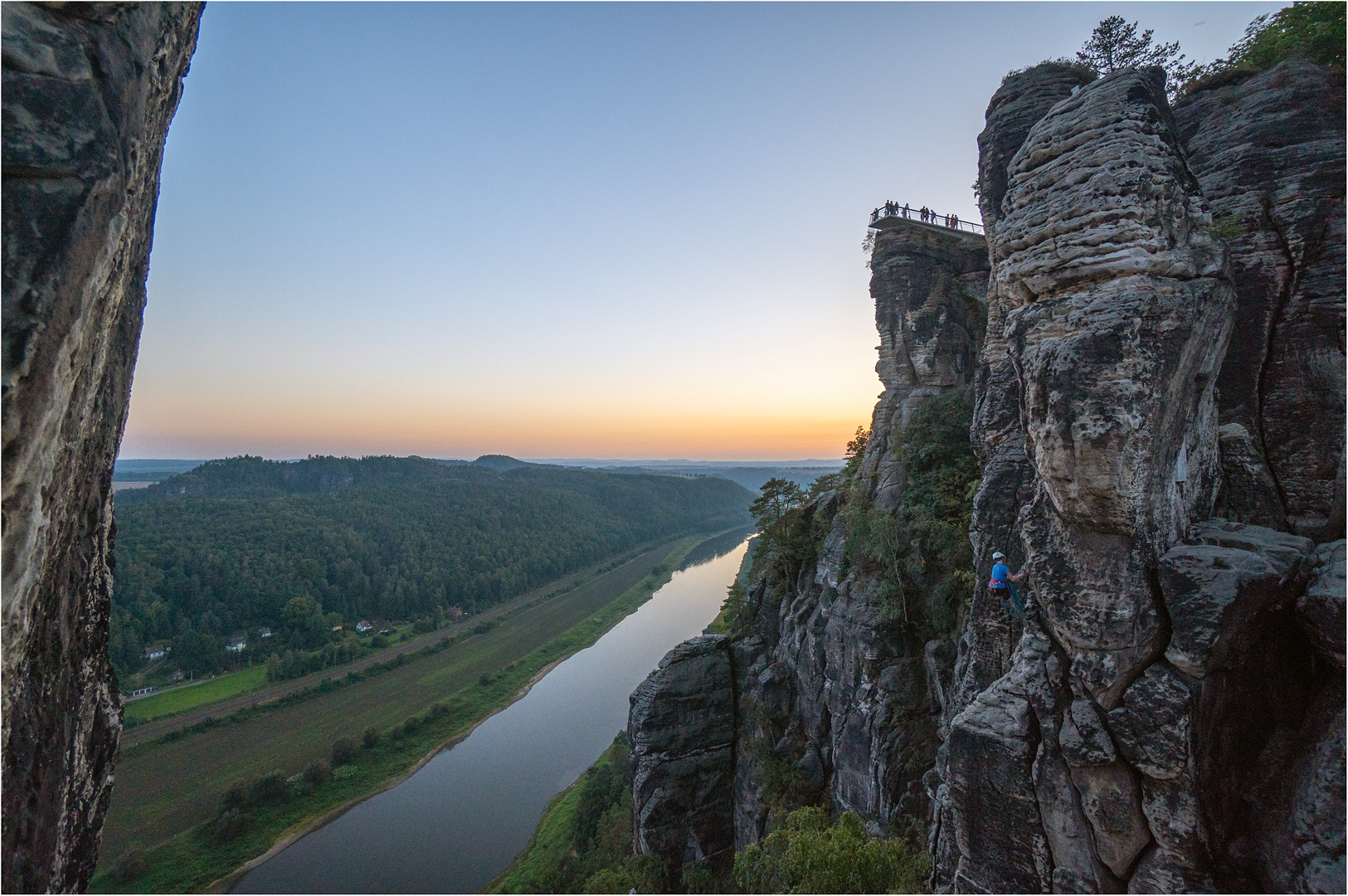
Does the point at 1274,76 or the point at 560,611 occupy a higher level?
the point at 1274,76

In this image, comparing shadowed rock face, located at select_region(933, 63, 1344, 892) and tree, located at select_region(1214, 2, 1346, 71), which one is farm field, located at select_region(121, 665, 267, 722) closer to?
shadowed rock face, located at select_region(933, 63, 1344, 892)

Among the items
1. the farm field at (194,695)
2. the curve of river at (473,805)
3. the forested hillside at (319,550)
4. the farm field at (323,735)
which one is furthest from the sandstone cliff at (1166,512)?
the farm field at (194,695)

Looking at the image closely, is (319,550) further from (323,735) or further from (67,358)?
(67,358)

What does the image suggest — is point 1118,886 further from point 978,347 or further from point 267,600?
point 267,600

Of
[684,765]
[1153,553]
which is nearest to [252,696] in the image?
[684,765]

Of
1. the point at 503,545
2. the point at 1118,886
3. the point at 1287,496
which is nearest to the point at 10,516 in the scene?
the point at 1118,886

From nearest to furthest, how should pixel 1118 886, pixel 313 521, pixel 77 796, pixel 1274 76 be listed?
pixel 77 796 → pixel 1118 886 → pixel 1274 76 → pixel 313 521

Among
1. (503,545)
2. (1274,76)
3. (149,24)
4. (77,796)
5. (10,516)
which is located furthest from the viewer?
(503,545)

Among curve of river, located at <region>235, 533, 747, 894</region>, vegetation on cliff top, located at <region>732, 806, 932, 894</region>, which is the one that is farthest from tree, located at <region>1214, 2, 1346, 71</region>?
curve of river, located at <region>235, 533, 747, 894</region>
